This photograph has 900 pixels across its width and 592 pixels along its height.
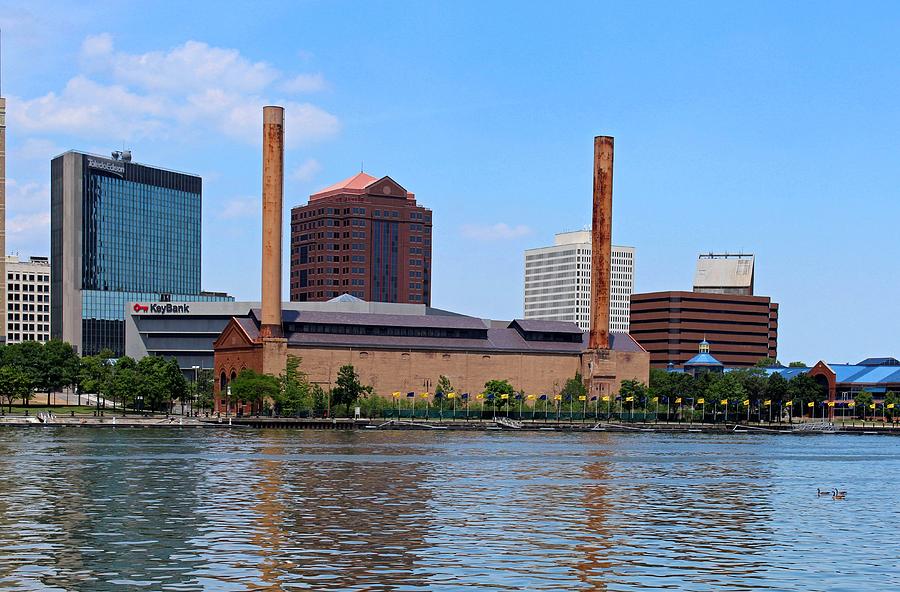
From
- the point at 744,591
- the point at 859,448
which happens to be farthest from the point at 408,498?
the point at 859,448

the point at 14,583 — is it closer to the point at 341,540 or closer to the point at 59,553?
the point at 59,553

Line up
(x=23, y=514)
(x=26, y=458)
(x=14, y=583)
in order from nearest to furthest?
(x=14, y=583) < (x=23, y=514) < (x=26, y=458)

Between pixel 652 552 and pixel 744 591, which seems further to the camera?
pixel 652 552

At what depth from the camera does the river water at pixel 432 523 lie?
45.4 metres

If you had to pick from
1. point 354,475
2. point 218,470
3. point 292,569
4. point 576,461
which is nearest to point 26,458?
point 218,470

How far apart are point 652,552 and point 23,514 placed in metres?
28.2

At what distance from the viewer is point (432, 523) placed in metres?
60.9

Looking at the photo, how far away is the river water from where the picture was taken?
4541 cm

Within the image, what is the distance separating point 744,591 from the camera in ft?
142

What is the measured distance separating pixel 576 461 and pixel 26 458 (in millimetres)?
43876

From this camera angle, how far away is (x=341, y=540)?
5400 cm

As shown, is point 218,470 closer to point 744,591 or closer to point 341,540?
point 341,540

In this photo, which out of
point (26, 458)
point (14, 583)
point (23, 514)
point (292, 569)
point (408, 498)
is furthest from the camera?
point (26, 458)

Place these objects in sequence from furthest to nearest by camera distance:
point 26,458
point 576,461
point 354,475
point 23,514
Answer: point 576,461, point 26,458, point 354,475, point 23,514
